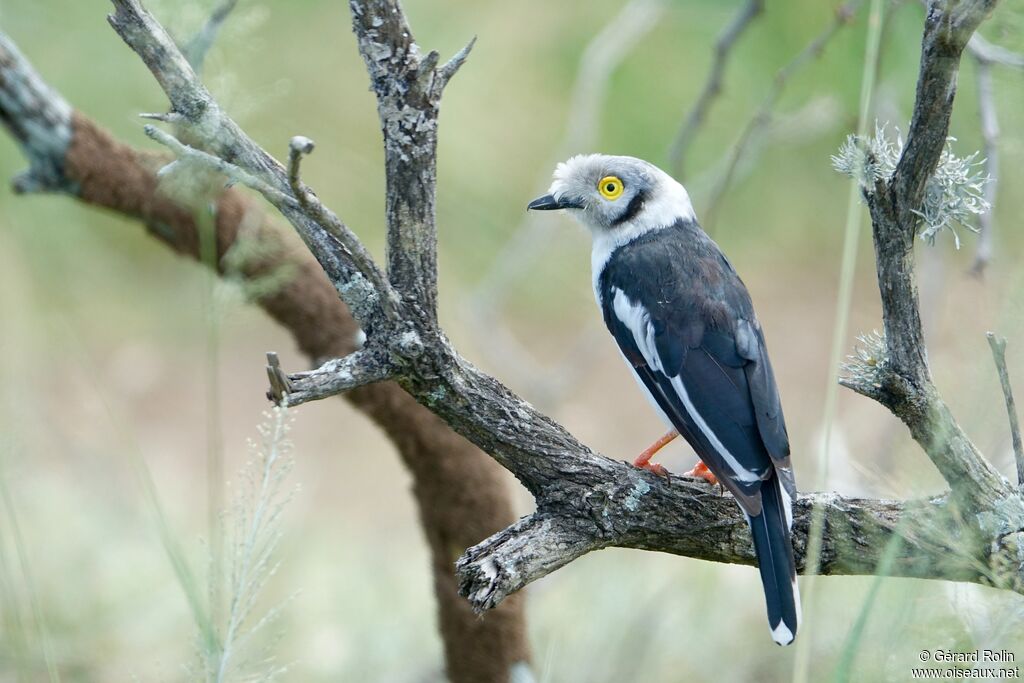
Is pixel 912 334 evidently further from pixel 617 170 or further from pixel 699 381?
pixel 617 170

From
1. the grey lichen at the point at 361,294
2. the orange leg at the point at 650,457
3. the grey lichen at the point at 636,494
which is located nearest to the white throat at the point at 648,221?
the orange leg at the point at 650,457

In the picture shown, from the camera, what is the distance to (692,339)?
2.74 m

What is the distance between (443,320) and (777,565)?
5014mm

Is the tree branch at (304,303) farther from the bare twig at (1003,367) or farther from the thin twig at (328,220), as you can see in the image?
the bare twig at (1003,367)

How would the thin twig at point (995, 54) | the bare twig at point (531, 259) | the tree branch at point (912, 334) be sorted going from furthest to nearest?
1. the bare twig at point (531, 259)
2. the thin twig at point (995, 54)
3. the tree branch at point (912, 334)

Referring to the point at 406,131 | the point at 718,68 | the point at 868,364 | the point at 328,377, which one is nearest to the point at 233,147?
the point at 406,131

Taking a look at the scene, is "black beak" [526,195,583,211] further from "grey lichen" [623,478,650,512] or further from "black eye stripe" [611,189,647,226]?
"grey lichen" [623,478,650,512]

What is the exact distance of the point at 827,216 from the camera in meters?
7.38

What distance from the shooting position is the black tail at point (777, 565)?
2.22 meters

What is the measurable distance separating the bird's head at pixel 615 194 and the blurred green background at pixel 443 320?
933 millimetres

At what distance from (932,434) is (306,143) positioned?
1346mm

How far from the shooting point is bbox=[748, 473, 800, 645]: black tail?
2219 mm

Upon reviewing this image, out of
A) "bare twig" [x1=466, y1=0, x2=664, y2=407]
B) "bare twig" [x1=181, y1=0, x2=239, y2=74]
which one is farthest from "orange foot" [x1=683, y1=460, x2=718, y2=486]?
"bare twig" [x1=466, y1=0, x2=664, y2=407]

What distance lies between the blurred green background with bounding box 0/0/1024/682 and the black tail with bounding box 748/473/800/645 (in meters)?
1.21
